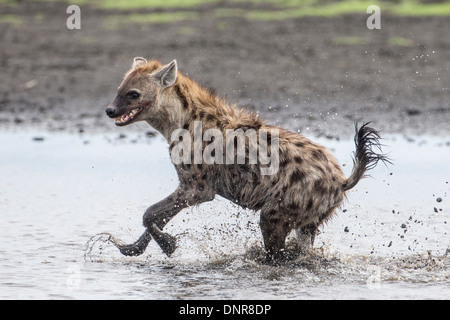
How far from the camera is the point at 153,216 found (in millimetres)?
6359

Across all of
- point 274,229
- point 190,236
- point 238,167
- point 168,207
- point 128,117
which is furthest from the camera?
point 190,236

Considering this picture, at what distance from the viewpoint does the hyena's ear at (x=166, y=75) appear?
21.0 feet

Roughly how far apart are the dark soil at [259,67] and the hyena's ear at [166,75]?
4576 mm

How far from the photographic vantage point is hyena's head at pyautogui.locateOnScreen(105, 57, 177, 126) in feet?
21.0

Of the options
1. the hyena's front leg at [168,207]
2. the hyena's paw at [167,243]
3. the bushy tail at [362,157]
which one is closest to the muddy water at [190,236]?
the hyena's paw at [167,243]

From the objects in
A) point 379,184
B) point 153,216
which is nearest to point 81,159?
point 379,184

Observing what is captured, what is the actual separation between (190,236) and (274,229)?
3.07 feet

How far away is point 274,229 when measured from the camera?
6.09 m

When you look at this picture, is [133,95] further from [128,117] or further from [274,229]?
[274,229]

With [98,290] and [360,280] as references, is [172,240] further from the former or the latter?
[360,280]

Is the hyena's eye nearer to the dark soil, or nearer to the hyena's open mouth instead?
the hyena's open mouth

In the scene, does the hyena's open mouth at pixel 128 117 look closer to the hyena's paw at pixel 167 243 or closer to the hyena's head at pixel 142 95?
the hyena's head at pixel 142 95

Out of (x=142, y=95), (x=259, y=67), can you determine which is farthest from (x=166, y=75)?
(x=259, y=67)

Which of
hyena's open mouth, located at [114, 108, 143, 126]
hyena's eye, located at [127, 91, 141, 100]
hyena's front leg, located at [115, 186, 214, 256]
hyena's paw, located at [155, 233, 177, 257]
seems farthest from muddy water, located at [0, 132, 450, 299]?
hyena's eye, located at [127, 91, 141, 100]
